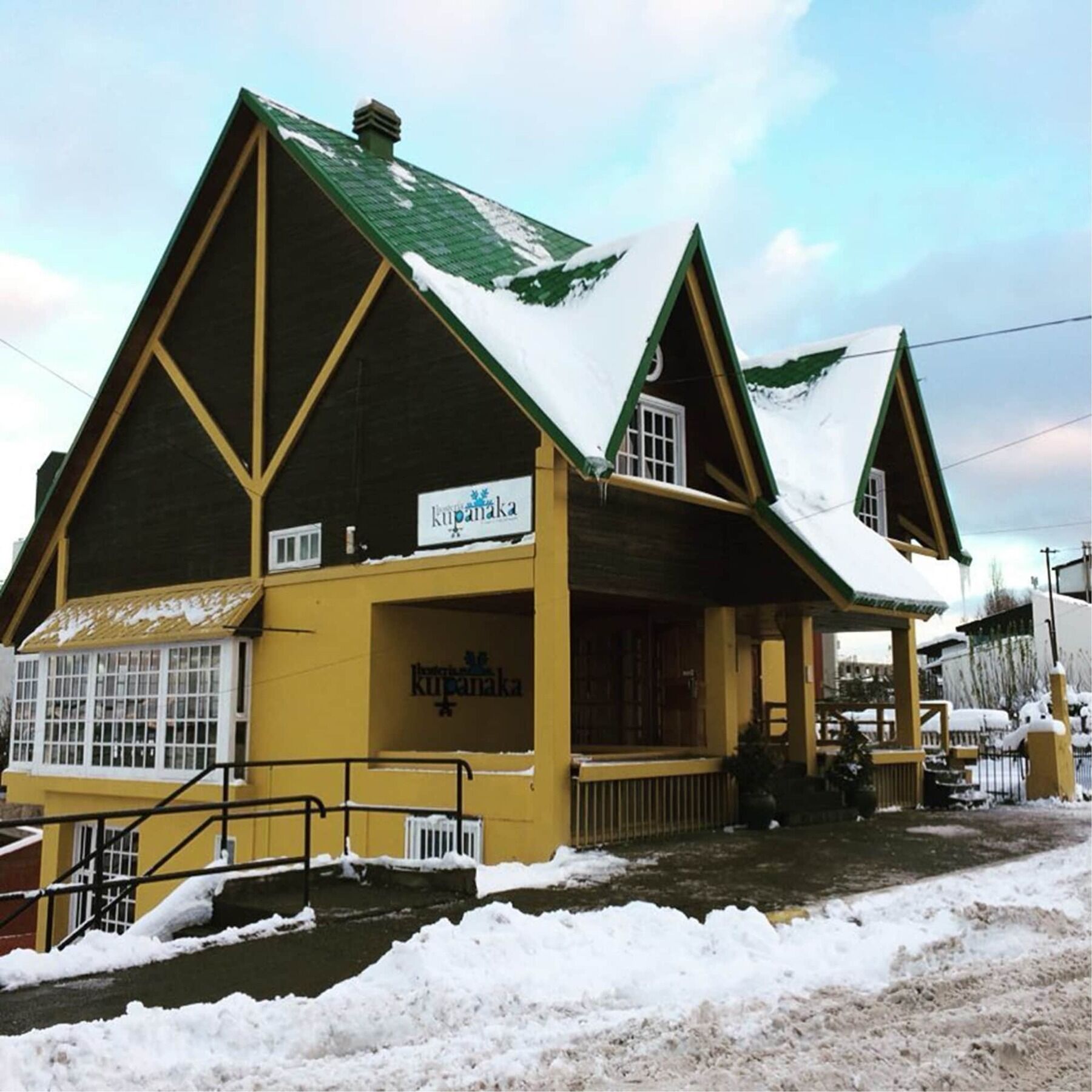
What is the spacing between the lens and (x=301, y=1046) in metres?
6.17

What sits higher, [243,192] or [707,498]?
[243,192]

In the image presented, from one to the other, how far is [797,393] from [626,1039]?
17169 mm

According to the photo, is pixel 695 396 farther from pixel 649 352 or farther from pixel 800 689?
pixel 800 689

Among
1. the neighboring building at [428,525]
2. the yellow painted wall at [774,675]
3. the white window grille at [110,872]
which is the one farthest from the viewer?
the yellow painted wall at [774,675]

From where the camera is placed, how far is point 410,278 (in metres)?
15.4

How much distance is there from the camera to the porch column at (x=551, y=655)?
1345 cm

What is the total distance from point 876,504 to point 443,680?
9.20m

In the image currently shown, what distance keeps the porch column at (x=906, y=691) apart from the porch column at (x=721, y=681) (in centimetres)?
474

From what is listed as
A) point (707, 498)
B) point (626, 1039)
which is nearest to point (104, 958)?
point (626, 1039)

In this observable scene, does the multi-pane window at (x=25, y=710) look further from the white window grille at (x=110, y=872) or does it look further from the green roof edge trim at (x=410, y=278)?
the green roof edge trim at (x=410, y=278)

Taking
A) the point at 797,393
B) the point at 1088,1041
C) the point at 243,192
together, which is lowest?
the point at 1088,1041

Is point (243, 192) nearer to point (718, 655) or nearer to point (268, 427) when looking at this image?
point (268, 427)

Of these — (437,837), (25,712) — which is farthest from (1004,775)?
(25,712)

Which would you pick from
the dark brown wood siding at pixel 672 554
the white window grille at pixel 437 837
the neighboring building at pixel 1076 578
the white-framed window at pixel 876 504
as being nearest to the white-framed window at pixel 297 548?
the white window grille at pixel 437 837
